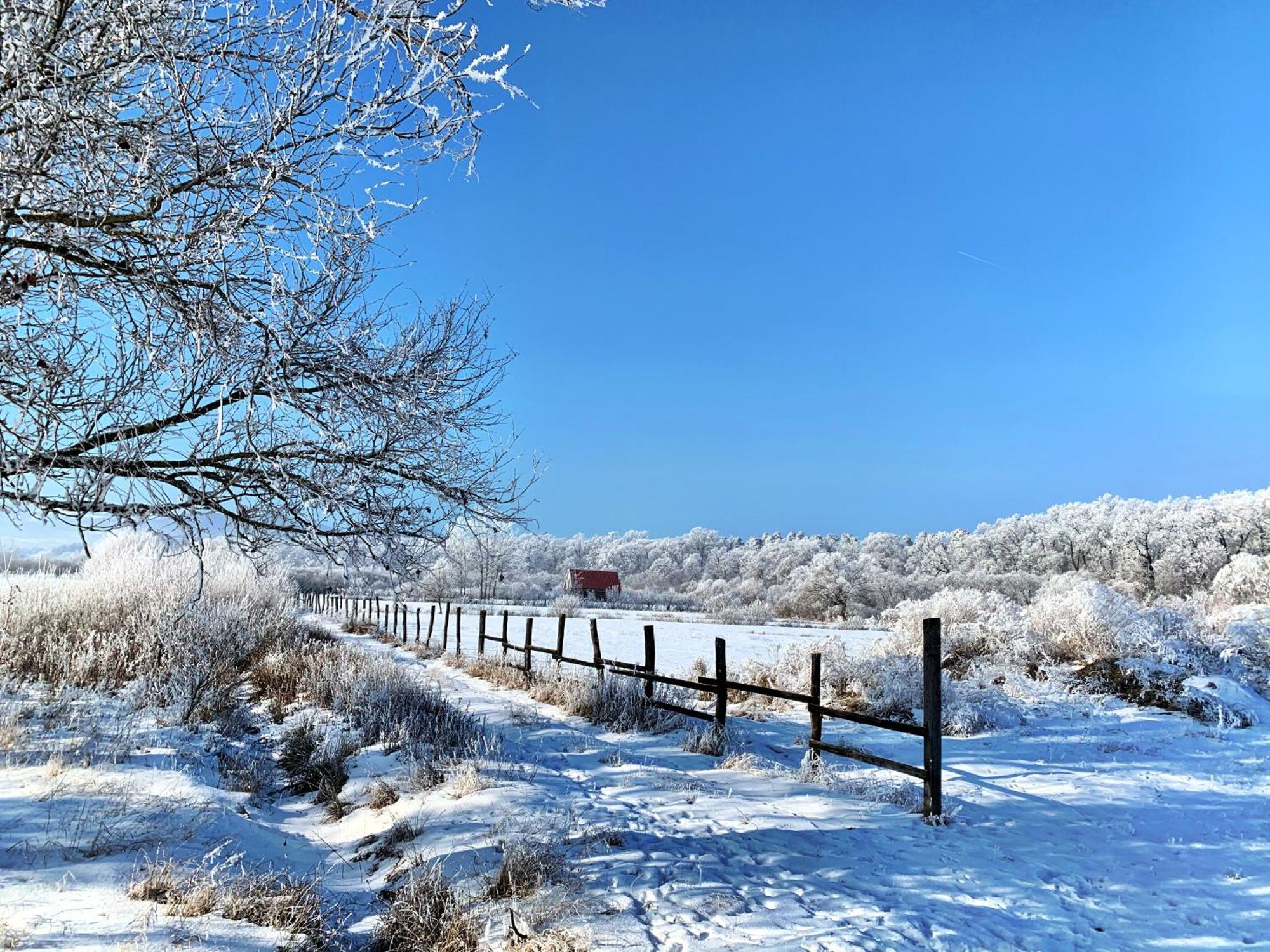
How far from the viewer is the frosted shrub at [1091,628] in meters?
14.3

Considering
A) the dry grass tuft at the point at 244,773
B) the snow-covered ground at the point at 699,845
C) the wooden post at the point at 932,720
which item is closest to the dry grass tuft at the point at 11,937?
the snow-covered ground at the point at 699,845

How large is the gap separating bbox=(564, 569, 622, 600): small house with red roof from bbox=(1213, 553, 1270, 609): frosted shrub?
51391 millimetres

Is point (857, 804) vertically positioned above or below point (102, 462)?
below

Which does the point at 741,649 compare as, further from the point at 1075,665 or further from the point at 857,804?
the point at 857,804

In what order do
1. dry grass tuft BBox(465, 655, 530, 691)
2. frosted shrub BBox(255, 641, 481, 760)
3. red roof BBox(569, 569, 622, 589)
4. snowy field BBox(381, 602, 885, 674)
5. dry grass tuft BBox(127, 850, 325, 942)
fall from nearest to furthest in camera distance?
1. dry grass tuft BBox(127, 850, 325, 942)
2. frosted shrub BBox(255, 641, 481, 760)
3. dry grass tuft BBox(465, 655, 530, 691)
4. snowy field BBox(381, 602, 885, 674)
5. red roof BBox(569, 569, 622, 589)

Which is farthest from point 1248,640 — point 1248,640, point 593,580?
point 593,580

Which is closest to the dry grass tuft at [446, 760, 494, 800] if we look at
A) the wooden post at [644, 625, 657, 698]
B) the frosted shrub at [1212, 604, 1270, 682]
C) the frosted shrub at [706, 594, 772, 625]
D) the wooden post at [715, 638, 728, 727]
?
the wooden post at [715, 638, 728, 727]

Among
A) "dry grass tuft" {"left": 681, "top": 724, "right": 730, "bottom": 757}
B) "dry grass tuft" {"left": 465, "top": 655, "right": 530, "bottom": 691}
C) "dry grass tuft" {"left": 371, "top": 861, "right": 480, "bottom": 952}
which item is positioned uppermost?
"dry grass tuft" {"left": 371, "top": 861, "right": 480, "bottom": 952}

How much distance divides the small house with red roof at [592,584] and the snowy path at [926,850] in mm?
62070

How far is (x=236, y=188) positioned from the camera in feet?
11.3

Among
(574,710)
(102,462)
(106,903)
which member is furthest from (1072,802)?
(102,462)

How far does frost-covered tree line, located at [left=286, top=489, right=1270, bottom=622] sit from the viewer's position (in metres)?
55.2

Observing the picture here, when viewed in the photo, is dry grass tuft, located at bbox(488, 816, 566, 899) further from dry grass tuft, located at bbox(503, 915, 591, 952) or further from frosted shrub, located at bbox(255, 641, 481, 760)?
frosted shrub, located at bbox(255, 641, 481, 760)

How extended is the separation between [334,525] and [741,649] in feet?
64.7
